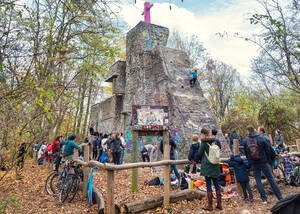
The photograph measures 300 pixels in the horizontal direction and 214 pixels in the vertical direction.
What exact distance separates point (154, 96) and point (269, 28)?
7.23 metres

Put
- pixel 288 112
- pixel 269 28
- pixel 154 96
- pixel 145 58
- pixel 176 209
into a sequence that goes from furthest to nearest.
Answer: pixel 288 112, pixel 145 58, pixel 154 96, pixel 269 28, pixel 176 209

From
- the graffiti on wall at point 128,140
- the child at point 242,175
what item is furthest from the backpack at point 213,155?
the graffiti on wall at point 128,140

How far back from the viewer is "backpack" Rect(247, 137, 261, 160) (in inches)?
191

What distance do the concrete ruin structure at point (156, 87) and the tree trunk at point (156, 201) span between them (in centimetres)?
399

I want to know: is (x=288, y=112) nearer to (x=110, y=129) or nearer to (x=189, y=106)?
(x=189, y=106)

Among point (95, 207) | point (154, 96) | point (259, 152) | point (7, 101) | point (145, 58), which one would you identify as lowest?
point (95, 207)

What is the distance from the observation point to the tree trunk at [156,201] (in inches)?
171

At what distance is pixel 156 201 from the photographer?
4793mm

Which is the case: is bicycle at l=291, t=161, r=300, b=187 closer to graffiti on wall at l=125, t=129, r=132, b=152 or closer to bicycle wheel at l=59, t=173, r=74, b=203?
bicycle wheel at l=59, t=173, r=74, b=203

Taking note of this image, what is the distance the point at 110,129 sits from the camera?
15.4 meters

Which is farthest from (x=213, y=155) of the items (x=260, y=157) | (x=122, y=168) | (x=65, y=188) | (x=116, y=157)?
(x=116, y=157)

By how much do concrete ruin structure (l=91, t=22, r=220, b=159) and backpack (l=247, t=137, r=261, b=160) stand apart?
14.8ft

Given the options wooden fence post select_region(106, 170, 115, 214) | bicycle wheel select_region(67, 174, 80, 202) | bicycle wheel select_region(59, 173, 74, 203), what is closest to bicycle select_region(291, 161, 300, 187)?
wooden fence post select_region(106, 170, 115, 214)

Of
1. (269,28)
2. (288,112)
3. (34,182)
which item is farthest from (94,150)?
(288,112)
